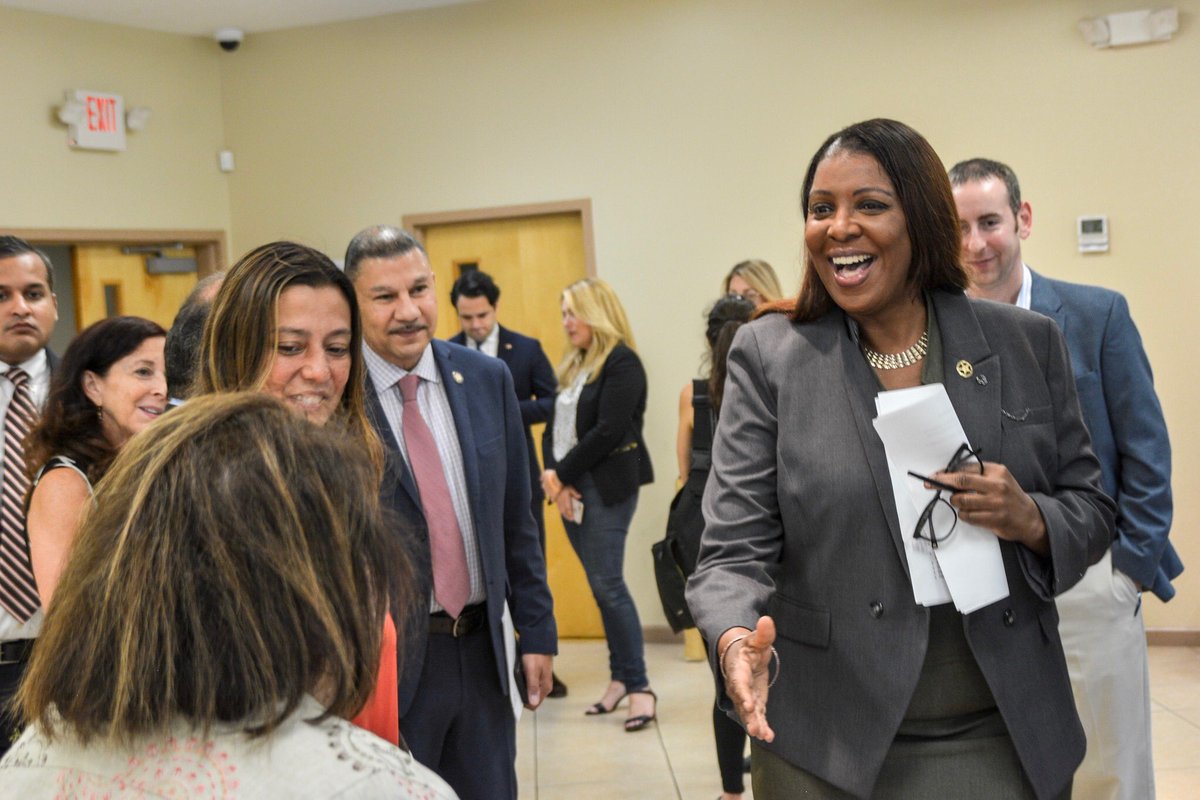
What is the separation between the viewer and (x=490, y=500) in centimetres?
258

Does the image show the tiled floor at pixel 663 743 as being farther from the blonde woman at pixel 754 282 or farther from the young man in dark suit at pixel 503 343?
the blonde woman at pixel 754 282

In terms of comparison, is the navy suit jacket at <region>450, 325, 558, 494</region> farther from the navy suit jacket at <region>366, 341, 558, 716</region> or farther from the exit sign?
the navy suit jacket at <region>366, 341, 558, 716</region>

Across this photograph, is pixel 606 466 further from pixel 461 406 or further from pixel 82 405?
pixel 82 405

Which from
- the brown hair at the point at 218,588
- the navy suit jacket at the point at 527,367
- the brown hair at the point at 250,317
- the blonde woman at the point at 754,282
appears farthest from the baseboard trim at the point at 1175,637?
the brown hair at the point at 218,588

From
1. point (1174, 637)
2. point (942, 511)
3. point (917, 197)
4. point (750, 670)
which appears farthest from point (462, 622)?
point (1174, 637)

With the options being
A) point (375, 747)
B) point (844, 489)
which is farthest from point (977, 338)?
point (375, 747)

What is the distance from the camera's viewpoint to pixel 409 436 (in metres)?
2.52

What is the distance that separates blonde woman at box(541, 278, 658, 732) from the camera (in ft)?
16.9

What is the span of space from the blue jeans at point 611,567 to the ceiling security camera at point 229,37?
11.7ft

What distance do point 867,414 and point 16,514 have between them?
82.2 inches

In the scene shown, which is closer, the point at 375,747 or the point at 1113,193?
the point at 375,747

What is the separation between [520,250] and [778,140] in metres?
1.56

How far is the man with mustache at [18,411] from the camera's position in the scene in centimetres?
271

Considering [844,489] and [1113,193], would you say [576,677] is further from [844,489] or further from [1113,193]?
[844,489]
